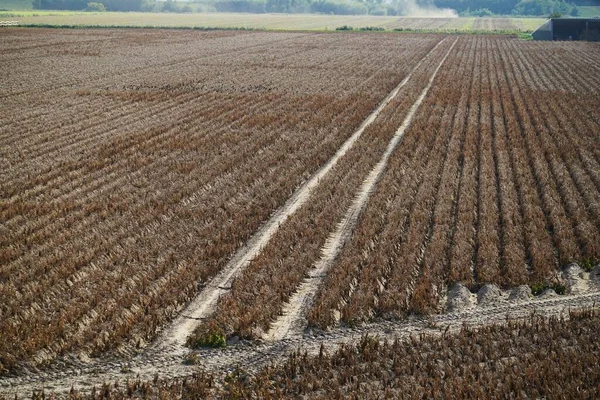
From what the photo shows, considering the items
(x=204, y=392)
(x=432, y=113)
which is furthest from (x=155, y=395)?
(x=432, y=113)

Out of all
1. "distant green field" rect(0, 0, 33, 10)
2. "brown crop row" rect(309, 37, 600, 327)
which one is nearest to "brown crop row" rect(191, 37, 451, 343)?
"brown crop row" rect(309, 37, 600, 327)

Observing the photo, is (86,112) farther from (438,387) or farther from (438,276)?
(438,387)

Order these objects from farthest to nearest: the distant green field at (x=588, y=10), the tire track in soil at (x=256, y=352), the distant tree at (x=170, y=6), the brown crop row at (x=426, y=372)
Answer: the distant tree at (x=170, y=6) < the distant green field at (x=588, y=10) < the tire track in soil at (x=256, y=352) < the brown crop row at (x=426, y=372)

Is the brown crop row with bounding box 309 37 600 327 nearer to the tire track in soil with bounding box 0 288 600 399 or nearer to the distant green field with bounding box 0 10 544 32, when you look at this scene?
the tire track in soil with bounding box 0 288 600 399

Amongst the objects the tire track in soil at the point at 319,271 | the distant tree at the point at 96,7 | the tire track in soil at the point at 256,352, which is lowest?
the tire track in soil at the point at 256,352

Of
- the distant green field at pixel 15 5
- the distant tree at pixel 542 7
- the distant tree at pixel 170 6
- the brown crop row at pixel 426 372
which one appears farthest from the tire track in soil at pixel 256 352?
the distant tree at pixel 170 6

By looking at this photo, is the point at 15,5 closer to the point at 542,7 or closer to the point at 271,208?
the point at 542,7

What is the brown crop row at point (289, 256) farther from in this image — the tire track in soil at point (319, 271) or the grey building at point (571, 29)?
the grey building at point (571, 29)
